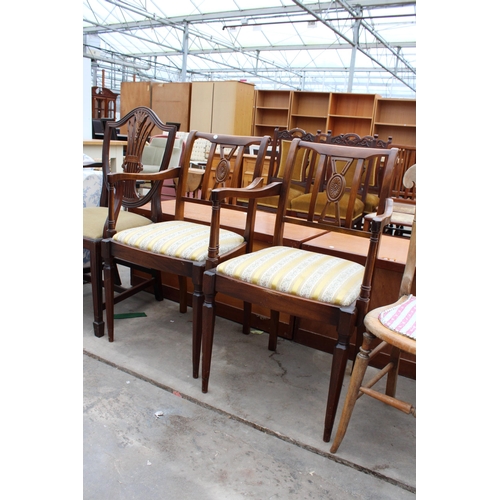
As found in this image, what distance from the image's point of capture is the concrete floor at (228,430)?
3.97 ft

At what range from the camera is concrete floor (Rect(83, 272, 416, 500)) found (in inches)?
47.6

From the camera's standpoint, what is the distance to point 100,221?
202cm

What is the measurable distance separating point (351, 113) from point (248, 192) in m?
6.57

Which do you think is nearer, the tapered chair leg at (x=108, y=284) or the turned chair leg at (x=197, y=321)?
the turned chair leg at (x=197, y=321)

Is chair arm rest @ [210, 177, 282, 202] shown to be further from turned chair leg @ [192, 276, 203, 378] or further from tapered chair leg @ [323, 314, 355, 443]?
tapered chair leg @ [323, 314, 355, 443]

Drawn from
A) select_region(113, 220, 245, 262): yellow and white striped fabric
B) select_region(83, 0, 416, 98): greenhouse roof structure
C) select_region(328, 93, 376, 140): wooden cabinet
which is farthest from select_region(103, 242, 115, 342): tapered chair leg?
select_region(83, 0, 416, 98): greenhouse roof structure

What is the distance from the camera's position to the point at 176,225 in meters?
1.94

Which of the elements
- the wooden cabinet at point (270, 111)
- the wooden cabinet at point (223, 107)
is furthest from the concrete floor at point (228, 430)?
the wooden cabinet at point (270, 111)

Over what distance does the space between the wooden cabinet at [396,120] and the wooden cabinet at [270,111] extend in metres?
1.67

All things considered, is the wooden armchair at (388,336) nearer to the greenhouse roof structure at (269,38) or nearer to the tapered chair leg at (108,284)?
the tapered chair leg at (108,284)
